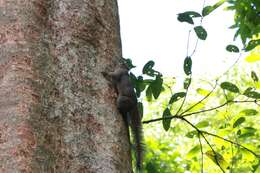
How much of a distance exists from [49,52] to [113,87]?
1.04 ft

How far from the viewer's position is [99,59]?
2045 mm

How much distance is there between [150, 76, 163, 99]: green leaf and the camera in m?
3.02

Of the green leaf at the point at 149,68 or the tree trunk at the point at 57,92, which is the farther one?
the green leaf at the point at 149,68

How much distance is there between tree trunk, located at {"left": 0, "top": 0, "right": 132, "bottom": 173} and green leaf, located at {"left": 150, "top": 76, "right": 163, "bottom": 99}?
0.90 m

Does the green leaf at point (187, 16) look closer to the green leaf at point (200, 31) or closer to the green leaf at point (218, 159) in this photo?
the green leaf at point (200, 31)

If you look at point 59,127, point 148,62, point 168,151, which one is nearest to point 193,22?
point 148,62

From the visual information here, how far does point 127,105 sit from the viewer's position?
2.12 metres

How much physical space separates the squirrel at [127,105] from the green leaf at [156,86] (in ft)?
1.54

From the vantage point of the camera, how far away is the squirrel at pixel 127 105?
205 cm

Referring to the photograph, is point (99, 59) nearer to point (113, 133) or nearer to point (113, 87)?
point (113, 87)

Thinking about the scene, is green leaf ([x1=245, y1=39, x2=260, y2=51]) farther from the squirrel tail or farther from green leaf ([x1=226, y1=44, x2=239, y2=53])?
A: the squirrel tail

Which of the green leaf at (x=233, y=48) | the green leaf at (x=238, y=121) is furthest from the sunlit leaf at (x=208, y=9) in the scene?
the green leaf at (x=238, y=121)

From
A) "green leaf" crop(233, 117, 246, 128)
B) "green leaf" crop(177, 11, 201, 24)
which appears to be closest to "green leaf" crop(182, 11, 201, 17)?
"green leaf" crop(177, 11, 201, 24)

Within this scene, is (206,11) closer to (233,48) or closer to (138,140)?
(233,48)
